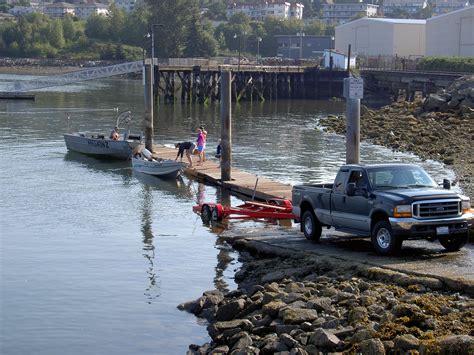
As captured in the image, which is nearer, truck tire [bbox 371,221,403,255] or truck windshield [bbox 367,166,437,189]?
truck tire [bbox 371,221,403,255]

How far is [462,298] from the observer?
1479cm

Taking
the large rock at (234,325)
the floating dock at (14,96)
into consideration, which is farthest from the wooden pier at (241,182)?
the floating dock at (14,96)

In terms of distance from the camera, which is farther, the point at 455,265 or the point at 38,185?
the point at 38,185

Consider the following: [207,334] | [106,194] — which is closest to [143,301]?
[207,334]

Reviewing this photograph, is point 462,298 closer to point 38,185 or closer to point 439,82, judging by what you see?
point 38,185

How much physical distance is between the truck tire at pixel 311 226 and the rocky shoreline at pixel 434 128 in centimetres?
1048

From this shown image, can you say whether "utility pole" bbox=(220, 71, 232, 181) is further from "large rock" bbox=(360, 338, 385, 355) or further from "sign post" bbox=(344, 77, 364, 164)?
"large rock" bbox=(360, 338, 385, 355)

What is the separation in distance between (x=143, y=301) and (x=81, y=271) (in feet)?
9.80

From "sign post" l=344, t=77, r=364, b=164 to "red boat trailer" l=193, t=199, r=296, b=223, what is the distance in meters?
2.17

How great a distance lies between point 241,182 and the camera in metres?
32.5

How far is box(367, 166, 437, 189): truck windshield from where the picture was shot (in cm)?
1855

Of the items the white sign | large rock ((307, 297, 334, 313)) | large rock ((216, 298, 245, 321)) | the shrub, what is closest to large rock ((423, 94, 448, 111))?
the shrub

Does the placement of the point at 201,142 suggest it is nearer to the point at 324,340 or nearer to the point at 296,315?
the point at 296,315

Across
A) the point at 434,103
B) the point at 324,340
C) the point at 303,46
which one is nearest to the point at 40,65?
the point at 303,46
